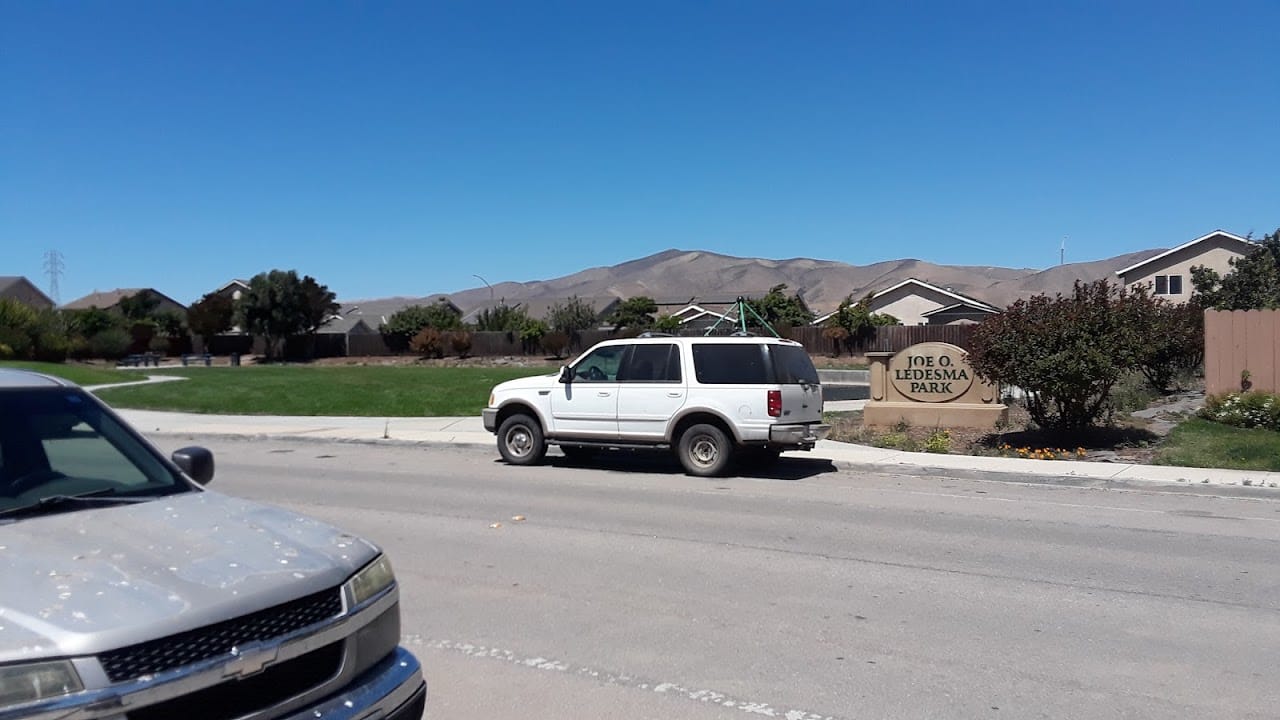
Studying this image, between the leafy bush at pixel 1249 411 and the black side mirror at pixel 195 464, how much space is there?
1656 centimetres

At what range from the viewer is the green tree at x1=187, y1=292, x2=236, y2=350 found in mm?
72125

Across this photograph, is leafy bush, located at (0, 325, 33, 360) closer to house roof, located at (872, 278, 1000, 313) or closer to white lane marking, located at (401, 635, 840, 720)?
white lane marking, located at (401, 635, 840, 720)

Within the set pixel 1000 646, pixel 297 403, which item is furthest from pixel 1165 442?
pixel 297 403

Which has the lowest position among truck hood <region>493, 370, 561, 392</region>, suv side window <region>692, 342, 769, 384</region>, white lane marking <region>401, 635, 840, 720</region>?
white lane marking <region>401, 635, 840, 720</region>

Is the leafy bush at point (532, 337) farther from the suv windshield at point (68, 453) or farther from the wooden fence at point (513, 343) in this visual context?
the suv windshield at point (68, 453)

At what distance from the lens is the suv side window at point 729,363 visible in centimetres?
1419

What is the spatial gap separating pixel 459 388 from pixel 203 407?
345 inches

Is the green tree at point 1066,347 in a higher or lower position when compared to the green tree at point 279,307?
lower

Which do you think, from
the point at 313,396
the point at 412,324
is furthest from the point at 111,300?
the point at 313,396

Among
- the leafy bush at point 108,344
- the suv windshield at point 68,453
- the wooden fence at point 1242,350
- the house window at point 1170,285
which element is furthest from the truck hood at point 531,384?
the house window at point 1170,285

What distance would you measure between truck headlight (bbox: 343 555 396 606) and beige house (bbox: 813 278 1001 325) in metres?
72.0

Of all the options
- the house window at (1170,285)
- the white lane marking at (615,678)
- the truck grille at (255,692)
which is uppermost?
the house window at (1170,285)

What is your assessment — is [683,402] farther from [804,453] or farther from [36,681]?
[36,681]

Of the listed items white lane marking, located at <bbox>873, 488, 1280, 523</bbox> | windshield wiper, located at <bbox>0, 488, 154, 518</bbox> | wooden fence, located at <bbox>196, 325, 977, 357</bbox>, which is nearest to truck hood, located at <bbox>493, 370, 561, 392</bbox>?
white lane marking, located at <bbox>873, 488, 1280, 523</bbox>
